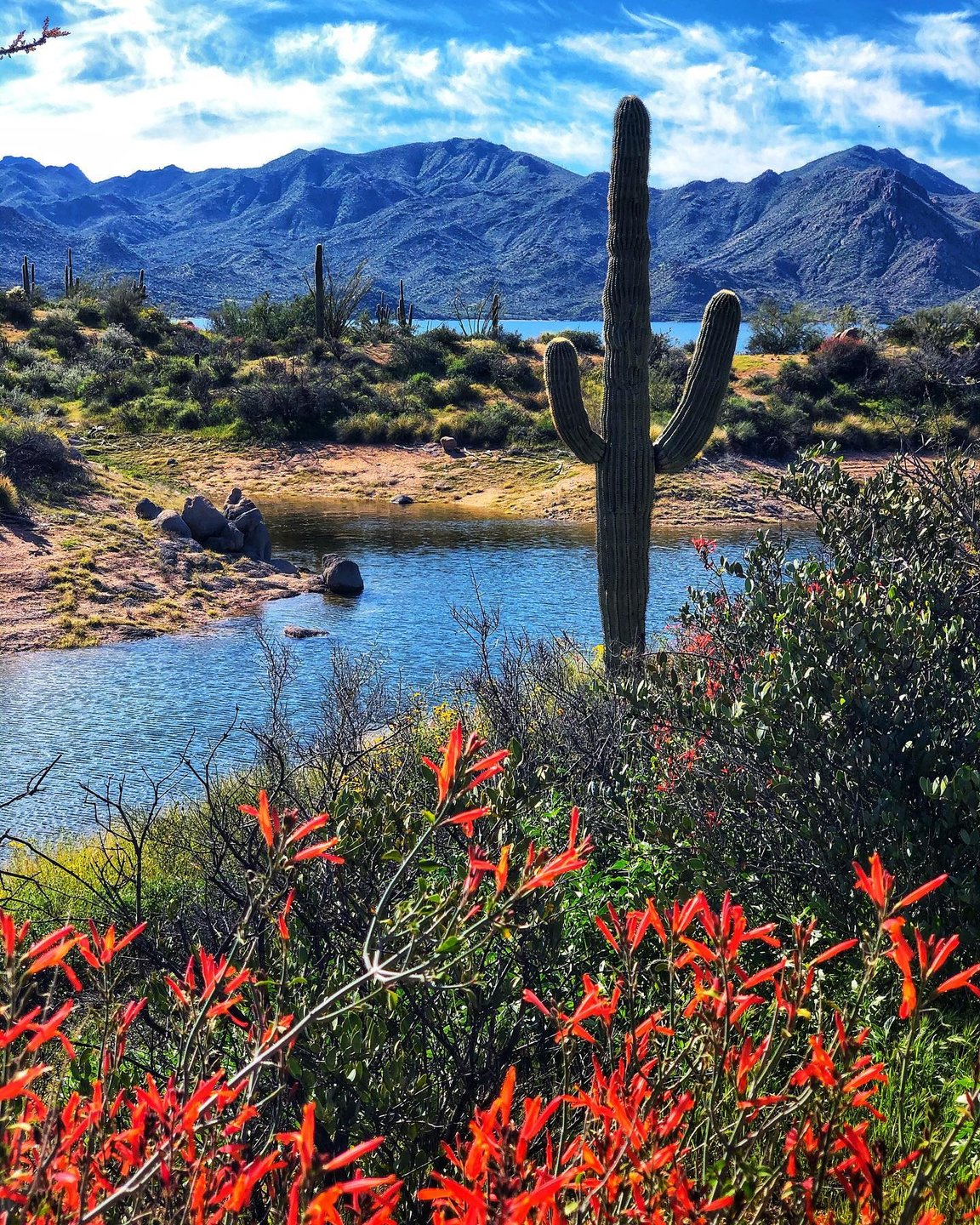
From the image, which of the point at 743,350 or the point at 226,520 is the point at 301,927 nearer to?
the point at 226,520

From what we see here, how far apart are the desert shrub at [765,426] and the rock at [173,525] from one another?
1234 cm

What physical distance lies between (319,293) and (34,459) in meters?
16.5

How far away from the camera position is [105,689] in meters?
9.98

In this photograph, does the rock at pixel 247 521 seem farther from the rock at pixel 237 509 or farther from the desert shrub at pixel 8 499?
the desert shrub at pixel 8 499

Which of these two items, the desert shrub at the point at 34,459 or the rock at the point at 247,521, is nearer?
the desert shrub at the point at 34,459

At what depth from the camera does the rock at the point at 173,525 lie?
1527 cm

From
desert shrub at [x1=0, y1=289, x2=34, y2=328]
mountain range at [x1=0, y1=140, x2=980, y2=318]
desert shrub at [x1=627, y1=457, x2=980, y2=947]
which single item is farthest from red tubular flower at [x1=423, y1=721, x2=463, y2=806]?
mountain range at [x1=0, y1=140, x2=980, y2=318]

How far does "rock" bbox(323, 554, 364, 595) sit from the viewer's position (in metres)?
14.4

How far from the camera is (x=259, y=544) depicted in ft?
51.6

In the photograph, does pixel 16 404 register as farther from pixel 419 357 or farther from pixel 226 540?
pixel 419 357

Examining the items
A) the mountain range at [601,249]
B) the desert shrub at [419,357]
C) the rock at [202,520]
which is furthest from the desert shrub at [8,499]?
the mountain range at [601,249]

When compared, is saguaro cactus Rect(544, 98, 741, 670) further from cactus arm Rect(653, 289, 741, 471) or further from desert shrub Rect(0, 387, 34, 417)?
desert shrub Rect(0, 387, 34, 417)

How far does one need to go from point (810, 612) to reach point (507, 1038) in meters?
1.69

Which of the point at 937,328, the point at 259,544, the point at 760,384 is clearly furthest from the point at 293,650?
the point at 937,328
